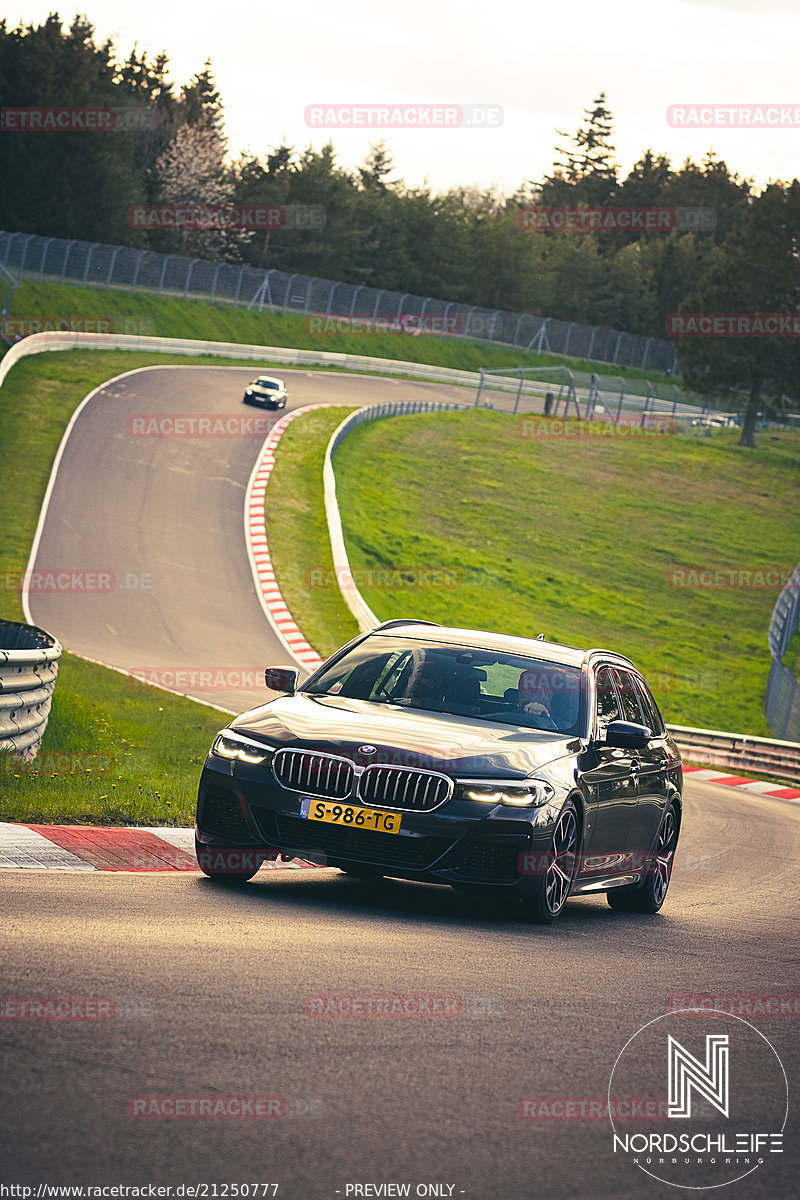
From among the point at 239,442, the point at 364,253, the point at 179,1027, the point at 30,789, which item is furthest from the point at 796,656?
the point at 364,253

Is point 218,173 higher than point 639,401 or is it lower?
higher

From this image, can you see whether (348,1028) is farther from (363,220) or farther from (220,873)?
(363,220)

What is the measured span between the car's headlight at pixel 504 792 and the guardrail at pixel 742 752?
19103 millimetres

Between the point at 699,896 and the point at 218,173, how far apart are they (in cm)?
8933

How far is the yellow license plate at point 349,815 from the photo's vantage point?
794 centimetres

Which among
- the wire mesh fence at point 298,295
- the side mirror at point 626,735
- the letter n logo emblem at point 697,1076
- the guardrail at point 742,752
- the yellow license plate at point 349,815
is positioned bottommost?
the guardrail at point 742,752

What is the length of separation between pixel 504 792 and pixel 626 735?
1.42 metres

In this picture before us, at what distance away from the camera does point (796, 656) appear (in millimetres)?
42531

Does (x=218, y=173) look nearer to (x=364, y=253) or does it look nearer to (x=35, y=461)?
(x=364, y=253)

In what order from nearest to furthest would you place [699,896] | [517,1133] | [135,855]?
1. [517,1133]
2. [135,855]
3. [699,896]

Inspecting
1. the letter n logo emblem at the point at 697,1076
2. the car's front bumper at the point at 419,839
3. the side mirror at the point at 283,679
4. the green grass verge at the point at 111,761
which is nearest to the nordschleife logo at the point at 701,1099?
the letter n logo emblem at the point at 697,1076

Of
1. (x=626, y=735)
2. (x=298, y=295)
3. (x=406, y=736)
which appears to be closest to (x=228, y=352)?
(x=298, y=295)

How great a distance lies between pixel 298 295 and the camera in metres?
74.7

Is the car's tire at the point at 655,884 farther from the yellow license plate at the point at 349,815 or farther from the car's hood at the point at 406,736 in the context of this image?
the yellow license plate at the point at 349,815
